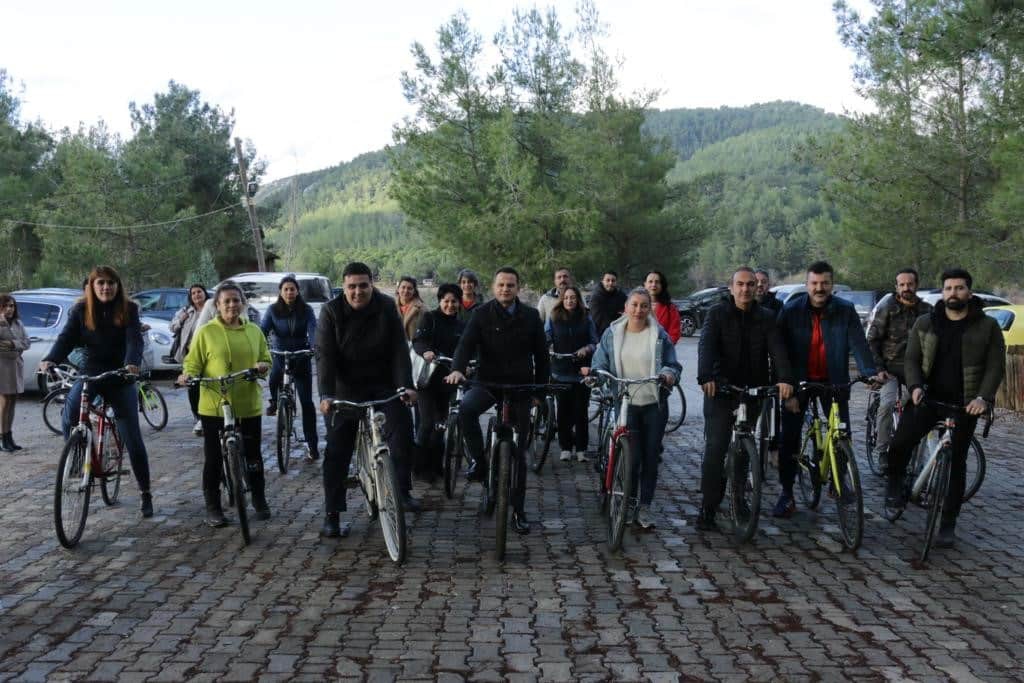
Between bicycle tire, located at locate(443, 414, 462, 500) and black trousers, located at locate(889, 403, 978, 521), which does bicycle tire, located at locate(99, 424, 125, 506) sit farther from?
black trousers, located at locate(889, 403, 978, 521)

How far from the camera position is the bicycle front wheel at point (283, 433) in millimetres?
10109

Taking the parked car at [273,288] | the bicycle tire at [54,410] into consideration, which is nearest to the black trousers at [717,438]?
the bicycle tire at [54,410]

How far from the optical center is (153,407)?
43.4 feet

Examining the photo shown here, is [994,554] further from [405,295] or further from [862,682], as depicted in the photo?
[405,295]

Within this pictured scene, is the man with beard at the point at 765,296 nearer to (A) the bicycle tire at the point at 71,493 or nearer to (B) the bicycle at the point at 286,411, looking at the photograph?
(B) the bicycle at the point at 286,411

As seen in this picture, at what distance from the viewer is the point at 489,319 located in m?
7.61

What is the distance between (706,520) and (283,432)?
4382 millimetres

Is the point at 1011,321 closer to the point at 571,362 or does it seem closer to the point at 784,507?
the point at 571,362

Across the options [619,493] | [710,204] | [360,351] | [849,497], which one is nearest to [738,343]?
[849,497]

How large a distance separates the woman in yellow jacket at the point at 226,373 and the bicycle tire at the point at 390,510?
4.44 ft

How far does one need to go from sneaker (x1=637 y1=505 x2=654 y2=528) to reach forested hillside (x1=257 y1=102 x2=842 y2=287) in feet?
89.9

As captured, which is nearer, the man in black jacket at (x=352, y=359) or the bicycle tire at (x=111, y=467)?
the man in black jacket at (x=352, y=359)

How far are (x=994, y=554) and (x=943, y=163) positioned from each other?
2346cm

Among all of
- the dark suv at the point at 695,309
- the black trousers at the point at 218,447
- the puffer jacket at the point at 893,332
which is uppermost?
the puffer jacket at the point at 893,332
